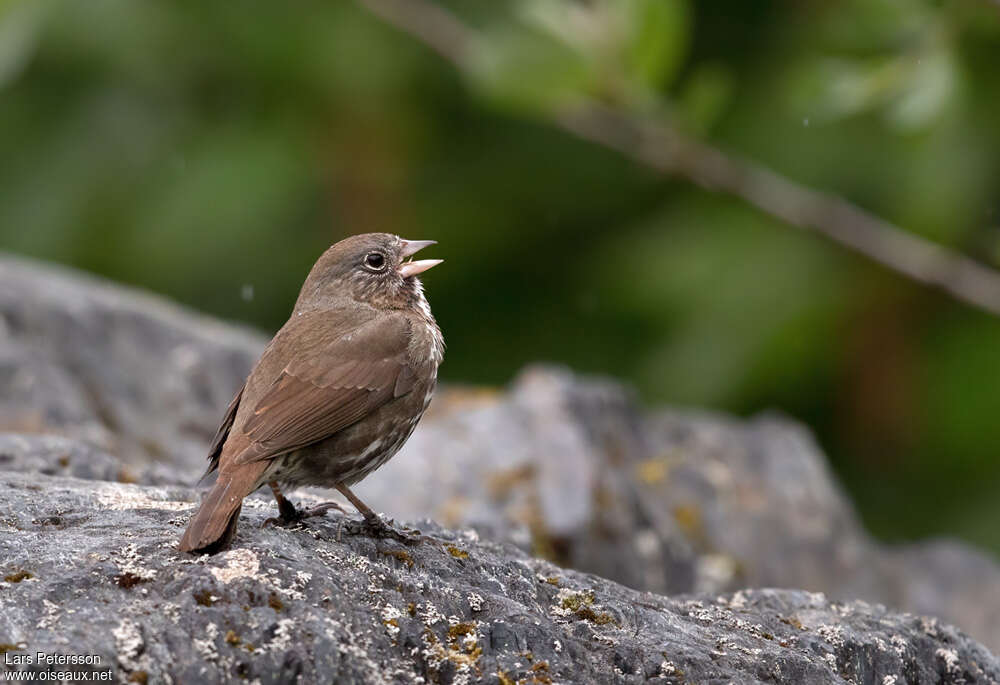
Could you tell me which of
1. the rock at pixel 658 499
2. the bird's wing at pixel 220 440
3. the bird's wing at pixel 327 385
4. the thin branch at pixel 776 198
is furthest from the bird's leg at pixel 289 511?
the thin branch at pixel 776 198

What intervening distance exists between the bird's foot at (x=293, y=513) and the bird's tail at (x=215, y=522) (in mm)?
211

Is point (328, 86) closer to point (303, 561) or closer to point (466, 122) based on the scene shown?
point (466, 122)

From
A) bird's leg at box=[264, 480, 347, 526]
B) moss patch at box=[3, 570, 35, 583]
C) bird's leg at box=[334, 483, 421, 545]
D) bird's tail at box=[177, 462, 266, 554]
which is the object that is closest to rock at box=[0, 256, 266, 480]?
Result: bird's leg at box=[264, 480, 347, 526]

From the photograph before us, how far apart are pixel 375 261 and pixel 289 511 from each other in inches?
56.8

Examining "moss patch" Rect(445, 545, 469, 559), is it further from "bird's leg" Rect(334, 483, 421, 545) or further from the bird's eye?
the bird's eye

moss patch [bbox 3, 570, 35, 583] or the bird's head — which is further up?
the bird's head

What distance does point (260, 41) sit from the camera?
7703 millimetres

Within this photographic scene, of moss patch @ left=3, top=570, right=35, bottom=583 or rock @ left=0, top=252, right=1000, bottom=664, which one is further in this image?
rock @ left=0, top=252, right=1000, bottom=664

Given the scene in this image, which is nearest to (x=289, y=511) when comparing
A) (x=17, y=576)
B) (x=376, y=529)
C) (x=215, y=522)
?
(x=376, y=529)

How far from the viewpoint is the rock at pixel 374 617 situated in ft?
8.95

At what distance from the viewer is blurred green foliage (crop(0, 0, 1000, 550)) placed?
727 centimetres

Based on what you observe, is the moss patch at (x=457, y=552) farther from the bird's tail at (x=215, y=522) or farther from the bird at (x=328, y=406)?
the bird's tail at (x=215, y=522)

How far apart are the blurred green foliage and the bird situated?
280cm

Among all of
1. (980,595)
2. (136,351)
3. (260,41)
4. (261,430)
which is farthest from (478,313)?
(261,430)
